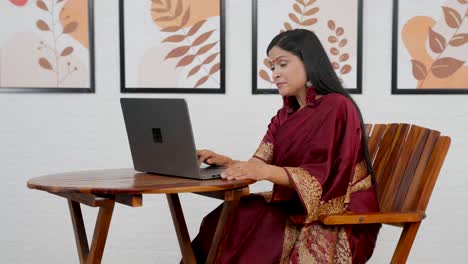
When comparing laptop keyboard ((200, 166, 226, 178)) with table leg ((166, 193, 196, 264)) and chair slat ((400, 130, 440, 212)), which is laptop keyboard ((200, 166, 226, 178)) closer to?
table leg ((166, 193, 196, 264))

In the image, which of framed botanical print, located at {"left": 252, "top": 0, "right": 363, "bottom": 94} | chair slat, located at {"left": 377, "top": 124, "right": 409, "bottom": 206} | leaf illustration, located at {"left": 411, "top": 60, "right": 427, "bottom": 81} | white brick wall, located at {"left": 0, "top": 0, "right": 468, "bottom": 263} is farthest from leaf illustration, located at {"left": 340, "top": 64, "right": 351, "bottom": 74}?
chair slat, located at {"left": 377, "top": 124, "right": 409, "bottom": 206}

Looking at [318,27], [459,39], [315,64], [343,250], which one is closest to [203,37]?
[318,27]

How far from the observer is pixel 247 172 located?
6.93 feet

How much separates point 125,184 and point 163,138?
0.78ft

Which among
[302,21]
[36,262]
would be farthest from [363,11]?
[36,262]

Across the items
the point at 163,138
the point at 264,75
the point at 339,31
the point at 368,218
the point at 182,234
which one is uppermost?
the point at 339,31

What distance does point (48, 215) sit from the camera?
12.1ft

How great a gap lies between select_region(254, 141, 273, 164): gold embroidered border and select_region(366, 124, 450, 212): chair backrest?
41 cm

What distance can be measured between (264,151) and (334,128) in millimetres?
408

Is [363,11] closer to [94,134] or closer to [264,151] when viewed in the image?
[264,151]

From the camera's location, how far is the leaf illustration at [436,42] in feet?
11.6

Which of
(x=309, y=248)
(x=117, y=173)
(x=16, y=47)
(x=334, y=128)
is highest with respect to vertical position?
(x=16, y=47)

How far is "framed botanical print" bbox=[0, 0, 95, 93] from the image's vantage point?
3.59 meters

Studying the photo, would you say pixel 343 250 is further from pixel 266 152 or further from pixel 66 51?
pixel 66 51
